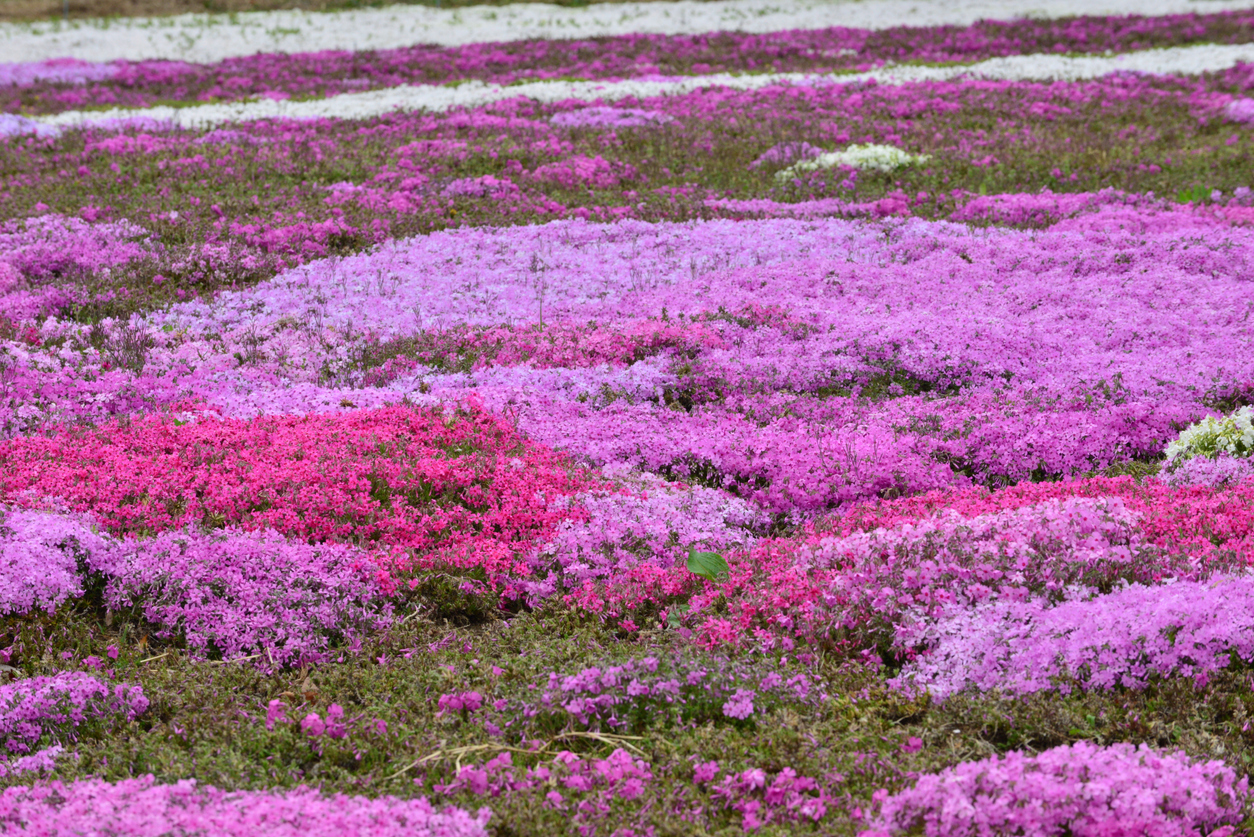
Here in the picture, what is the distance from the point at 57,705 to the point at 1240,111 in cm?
2950

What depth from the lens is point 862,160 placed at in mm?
21812

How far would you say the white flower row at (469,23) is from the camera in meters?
42.7

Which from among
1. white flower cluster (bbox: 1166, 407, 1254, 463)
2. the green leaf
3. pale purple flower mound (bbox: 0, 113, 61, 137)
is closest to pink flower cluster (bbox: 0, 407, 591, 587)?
the green leaf

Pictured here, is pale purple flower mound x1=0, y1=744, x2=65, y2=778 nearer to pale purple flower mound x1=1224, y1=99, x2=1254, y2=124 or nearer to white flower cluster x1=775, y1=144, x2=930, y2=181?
white flower cluster x1=775, y1=144, x2=930, y2=181

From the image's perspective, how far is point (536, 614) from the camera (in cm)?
751

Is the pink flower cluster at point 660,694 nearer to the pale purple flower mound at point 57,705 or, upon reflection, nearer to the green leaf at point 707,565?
the green leaf at point 707,565

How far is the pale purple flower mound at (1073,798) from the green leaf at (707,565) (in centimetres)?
286

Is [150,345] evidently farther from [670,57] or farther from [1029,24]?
[1029,24]

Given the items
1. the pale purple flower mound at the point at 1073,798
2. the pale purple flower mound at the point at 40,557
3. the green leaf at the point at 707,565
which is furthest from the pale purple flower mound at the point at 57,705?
the pale purple flower mound at the point at 1073,798

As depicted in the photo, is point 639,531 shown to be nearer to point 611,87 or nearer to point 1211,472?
point 1211,472

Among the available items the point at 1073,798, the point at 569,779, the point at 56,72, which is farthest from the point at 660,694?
the point at 56,72

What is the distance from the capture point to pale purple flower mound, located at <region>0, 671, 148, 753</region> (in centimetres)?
596

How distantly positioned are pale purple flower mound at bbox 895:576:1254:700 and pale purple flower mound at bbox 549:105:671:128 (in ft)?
69.6

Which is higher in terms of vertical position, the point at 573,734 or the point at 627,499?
the point at 627,499
